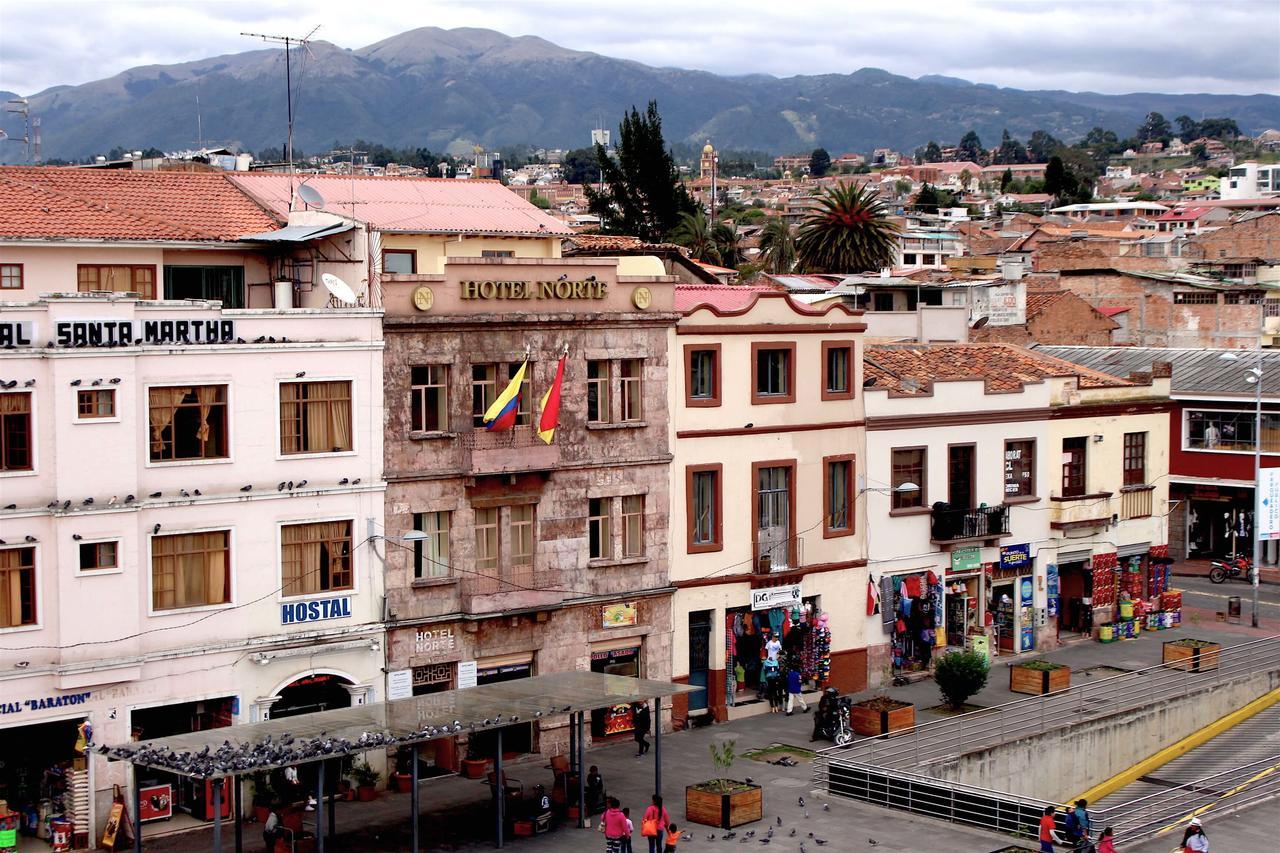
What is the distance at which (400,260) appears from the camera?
154 feet

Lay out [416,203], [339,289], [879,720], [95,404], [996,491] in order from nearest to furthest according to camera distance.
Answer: [95,404] → [339,289] → [879,720] → [416,203] → [996,491]

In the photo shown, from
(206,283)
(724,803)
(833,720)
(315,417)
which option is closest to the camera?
(724,803)

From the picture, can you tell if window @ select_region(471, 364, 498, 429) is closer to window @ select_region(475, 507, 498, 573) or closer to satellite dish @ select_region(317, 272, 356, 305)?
window @ select_region(475, 507, 498, 573)

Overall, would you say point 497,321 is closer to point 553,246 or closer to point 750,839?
point 553,246

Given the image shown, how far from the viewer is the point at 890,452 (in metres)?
49.9

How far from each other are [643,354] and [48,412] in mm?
15599

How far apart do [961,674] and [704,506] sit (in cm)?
824

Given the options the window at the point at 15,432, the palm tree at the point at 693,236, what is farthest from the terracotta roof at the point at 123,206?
the palm tree at the point at 693,236

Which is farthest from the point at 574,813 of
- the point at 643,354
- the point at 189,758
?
the point at 643,354

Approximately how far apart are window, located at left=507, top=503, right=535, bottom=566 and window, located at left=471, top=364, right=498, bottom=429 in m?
2.53

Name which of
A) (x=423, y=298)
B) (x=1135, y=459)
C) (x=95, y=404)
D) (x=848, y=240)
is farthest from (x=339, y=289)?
(x=848, y=240)

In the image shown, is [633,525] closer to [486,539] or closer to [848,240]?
[486,539]

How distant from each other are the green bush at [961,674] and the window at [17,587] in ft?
77.7

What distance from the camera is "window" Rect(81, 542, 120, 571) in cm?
3547
